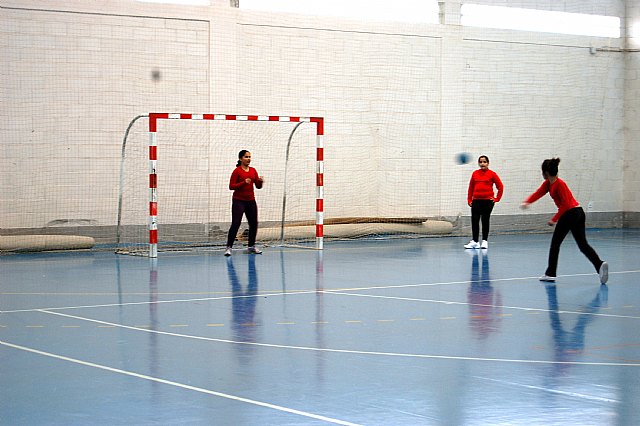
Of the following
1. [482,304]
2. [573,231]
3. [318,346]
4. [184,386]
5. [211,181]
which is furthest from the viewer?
[211,181]

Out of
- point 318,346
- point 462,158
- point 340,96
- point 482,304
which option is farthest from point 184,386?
point 462,158

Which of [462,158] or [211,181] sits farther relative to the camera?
[462,158]

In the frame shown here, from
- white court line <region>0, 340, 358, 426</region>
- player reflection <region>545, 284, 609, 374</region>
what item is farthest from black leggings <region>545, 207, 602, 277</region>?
white court line <region>0, 340, 358, 426</region>

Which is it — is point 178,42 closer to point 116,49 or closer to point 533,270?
point 116,49

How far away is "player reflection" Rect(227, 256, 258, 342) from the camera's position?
10359 millimetres

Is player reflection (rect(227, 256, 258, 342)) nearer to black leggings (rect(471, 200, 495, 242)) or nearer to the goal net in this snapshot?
the goal net

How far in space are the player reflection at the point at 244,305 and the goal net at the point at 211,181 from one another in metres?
5.92

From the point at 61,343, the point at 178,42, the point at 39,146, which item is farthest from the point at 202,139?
the point at 61,343

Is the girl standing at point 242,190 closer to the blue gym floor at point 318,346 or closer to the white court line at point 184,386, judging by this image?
the blue gym floor at point 318,346

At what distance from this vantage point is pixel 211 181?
23969 millimetres

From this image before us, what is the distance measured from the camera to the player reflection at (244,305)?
10.4 m

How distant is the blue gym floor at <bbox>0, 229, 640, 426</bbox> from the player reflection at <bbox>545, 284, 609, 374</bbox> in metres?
0.03

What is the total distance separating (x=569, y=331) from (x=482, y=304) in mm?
2275

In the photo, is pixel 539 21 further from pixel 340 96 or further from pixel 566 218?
pixel 566 218
